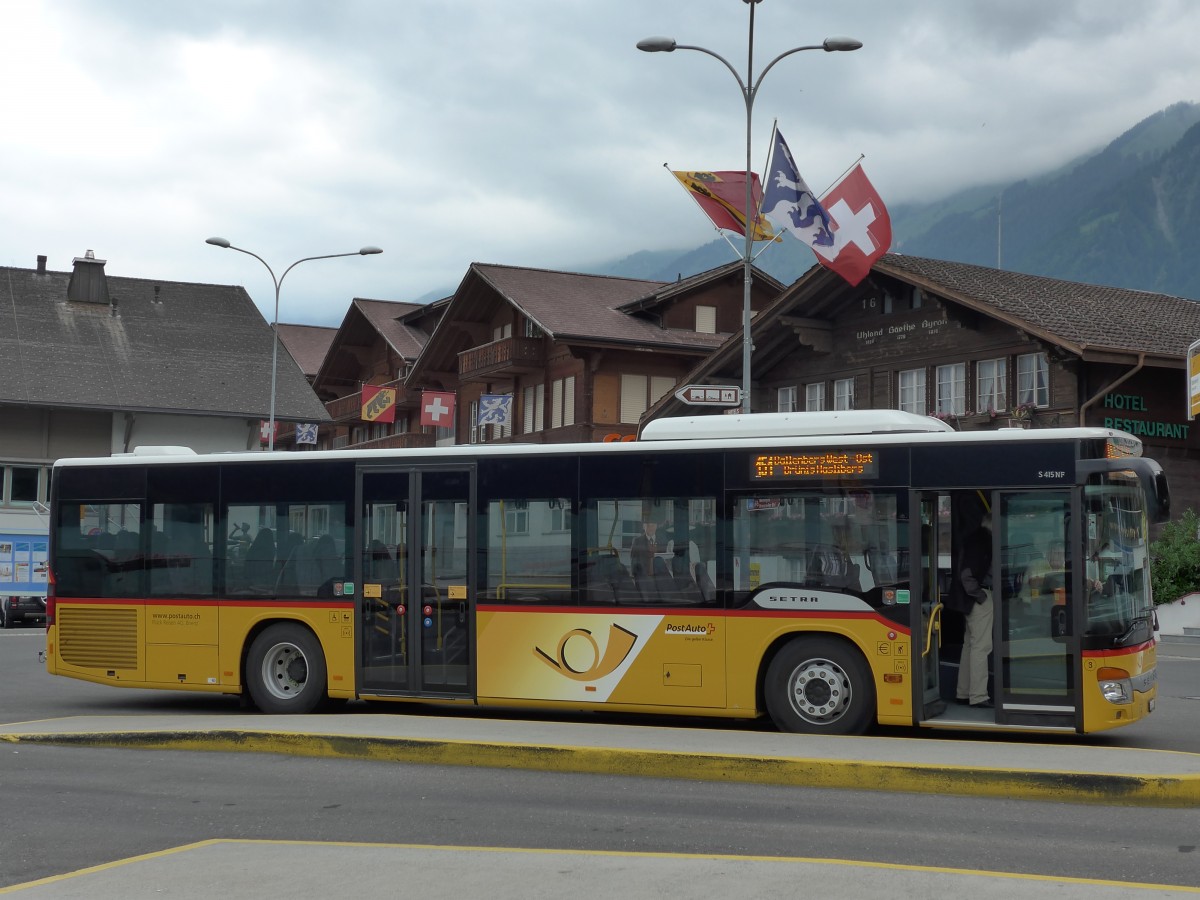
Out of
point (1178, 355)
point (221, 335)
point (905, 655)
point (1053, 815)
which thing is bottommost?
point (1053, 815)

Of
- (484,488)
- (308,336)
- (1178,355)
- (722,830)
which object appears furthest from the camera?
(308,336)

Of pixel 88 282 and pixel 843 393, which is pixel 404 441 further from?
pixel 843 393

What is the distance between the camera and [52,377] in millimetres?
50656

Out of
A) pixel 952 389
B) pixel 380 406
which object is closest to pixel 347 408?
pixel 380 406

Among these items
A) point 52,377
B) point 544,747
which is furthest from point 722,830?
point 52,377

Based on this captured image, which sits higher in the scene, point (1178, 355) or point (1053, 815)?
point (1178, 355)

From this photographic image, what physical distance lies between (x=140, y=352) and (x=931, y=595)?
46.3 m

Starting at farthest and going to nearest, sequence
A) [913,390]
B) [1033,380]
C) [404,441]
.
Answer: [404,441], [913,390], [1033,380]

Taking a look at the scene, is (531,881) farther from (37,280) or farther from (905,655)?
(37,280)

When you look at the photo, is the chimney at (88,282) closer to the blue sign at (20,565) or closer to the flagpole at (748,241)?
the blue sign at (20,565)

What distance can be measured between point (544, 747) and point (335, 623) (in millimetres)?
4252

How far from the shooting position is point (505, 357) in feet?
166

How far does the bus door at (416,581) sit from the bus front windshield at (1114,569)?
5842 millimetres

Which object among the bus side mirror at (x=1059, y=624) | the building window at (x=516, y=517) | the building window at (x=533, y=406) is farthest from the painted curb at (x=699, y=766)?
the building window at (x=533, y=406)
